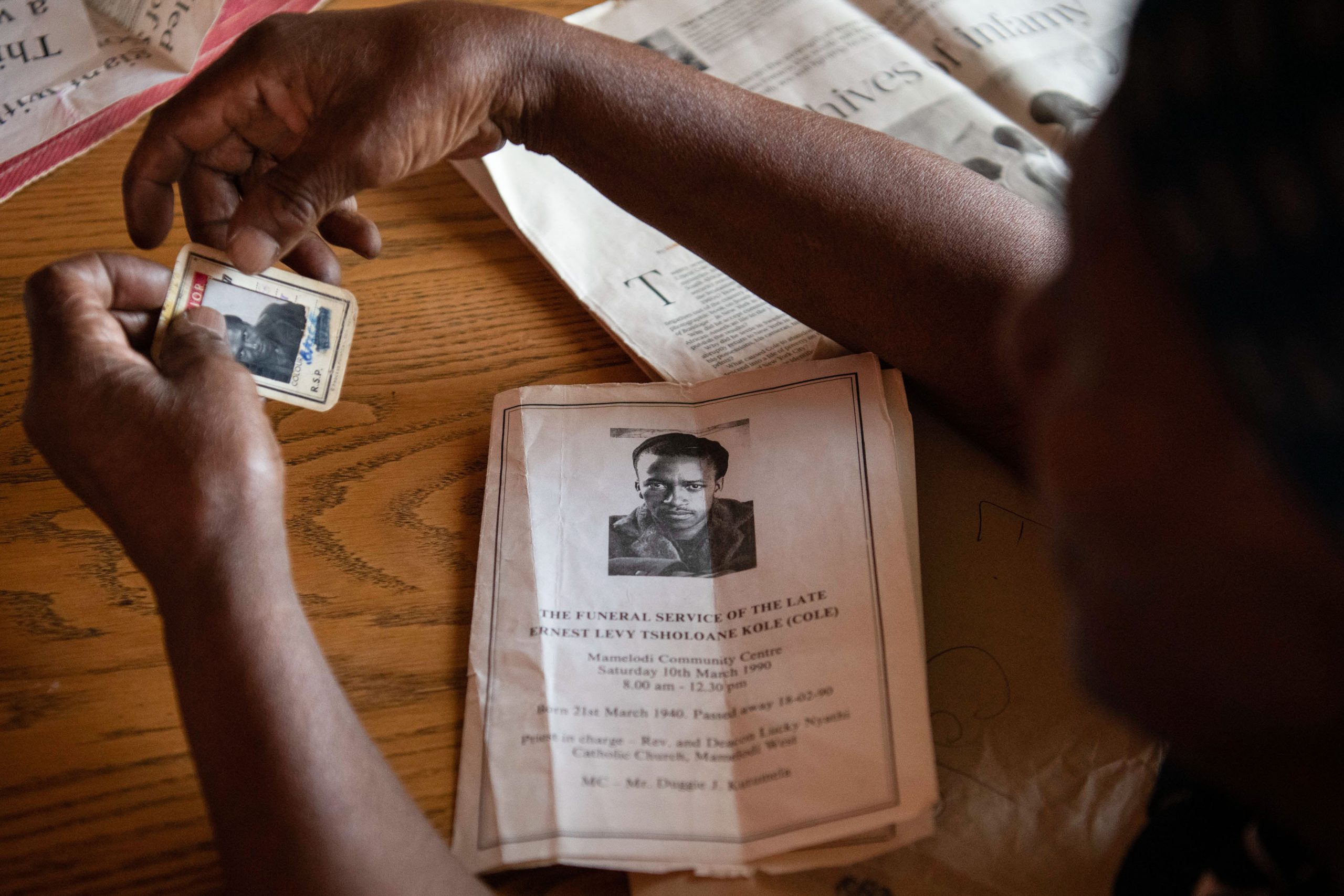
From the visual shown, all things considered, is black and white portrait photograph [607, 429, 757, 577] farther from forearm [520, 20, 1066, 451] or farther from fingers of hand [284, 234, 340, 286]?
fingers of hand [284, 234, 340, 286]

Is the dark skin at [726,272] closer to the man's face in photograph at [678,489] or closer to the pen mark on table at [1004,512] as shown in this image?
the pen mark on table at [1004,512]

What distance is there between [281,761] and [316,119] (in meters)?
0.43

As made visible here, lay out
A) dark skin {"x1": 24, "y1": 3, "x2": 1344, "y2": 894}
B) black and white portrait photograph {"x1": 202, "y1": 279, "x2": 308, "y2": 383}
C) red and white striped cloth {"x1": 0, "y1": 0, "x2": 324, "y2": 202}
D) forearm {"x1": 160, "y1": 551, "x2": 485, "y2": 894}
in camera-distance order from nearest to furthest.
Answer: dark skin {"x1": 24, "y1": 3, "x2": 1344, "y2": 894}, forearm {"x1": 160, "y1": 551, "x2": 485, "y2": 894}, black and white portrait photograph {"x1": 202, "y1": 279, "x2": 308, "y2": 383}, red and white striped cloth {"x1": 0, "y1": 0, "x2": 324, "y2": 202}

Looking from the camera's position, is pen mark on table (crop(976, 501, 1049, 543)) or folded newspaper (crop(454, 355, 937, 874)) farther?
pen mark on table (crop(976, 501, 1049, 543))

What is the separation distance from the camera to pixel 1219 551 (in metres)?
0.29

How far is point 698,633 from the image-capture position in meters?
→ 0.56

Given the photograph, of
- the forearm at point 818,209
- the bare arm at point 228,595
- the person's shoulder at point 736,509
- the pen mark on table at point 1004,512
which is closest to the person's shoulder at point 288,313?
the bare arm at point 228,595

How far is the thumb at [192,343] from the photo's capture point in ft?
1.74

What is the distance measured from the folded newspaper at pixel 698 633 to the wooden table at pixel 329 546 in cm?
4

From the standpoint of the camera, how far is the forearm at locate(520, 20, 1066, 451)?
0.63m

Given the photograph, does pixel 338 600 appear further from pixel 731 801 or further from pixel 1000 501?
pixel 1000 501

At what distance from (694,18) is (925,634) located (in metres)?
0.69

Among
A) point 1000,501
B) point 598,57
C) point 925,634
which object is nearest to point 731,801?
point 925,634

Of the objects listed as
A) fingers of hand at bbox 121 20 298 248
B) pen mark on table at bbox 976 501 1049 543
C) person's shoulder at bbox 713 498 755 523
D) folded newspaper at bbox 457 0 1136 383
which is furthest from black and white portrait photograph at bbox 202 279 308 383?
pen mark on table at bbox 976 501 1049 543
